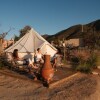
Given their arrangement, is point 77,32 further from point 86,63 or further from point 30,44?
point 86,63

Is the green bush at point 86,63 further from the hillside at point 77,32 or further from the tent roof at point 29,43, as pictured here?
the hillside at point 77,32

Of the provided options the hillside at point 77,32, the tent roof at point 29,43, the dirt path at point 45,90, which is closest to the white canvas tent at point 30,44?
the tent roof at point 29,43

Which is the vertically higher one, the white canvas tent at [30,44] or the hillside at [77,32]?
the hillside at [77,32]

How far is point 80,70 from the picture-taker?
631 inches

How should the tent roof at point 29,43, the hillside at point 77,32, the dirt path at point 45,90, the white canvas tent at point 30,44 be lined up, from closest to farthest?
the dirt path at point 45,90 → the white canvas tent at point 30,44 → the tent roof at point 29,43 → the hillside at point 77,32

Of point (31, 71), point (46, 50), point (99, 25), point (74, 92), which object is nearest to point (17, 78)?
point (31, 71)

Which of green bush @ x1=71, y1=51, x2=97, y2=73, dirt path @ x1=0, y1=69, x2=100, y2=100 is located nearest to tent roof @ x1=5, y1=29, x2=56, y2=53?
green bush @ x1=71, y1=51, x2=97, y2=73

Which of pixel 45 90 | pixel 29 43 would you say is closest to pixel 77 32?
pixel 29 43

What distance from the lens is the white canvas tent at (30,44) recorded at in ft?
63.0

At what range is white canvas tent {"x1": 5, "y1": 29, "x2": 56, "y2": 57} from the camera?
1920cm

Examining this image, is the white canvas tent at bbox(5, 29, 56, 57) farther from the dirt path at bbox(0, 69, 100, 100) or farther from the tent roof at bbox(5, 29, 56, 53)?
the dirt path at bbox(0, 69, 100, 100)

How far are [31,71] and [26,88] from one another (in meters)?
2.35

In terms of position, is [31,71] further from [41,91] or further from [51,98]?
[51,98]

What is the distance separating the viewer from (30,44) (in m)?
19.8
